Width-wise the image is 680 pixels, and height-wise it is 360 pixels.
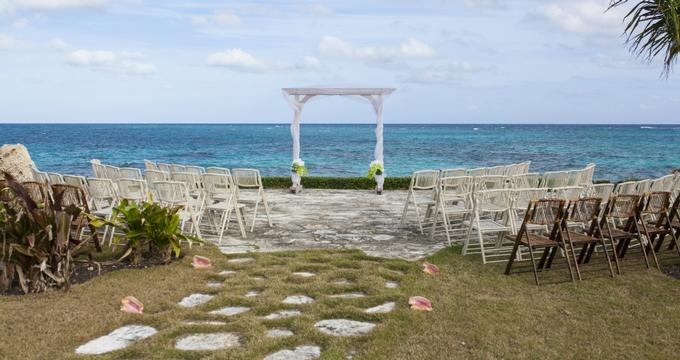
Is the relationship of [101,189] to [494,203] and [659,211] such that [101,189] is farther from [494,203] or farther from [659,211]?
[659,211]

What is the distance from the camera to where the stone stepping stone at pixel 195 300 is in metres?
4.79

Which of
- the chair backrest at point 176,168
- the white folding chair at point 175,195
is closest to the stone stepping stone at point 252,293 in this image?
the white folding chair at point 175,195

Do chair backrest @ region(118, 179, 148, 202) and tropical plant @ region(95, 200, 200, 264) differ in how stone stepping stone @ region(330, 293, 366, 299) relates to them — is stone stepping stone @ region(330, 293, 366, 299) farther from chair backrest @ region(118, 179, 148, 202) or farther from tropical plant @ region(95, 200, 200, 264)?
chair backrest @ region(118, 179, 148, 202)

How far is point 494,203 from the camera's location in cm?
684

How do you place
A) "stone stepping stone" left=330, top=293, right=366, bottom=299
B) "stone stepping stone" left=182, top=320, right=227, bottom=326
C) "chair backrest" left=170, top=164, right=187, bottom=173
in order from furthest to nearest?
"chair backrest" left=170, top=164, right=187, bottom=173 → "stone stepping stone" left=330, top=293, right=366, bottom=299 → "stone stepping stone" left=182, top=320, right=227, bottom=326

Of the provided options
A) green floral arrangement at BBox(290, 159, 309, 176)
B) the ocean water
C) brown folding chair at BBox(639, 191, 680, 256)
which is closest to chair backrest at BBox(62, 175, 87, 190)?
green floral arrangement at BBox(290, 159, 309, 176)

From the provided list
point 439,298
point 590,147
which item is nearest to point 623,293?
point 439,298

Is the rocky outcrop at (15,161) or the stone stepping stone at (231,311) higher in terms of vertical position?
the rocky outcrop at (15,161)

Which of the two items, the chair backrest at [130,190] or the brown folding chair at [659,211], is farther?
the chair backrest at [130,190]

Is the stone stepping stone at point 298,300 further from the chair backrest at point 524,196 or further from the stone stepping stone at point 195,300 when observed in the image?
the chair backrest at point 524,196

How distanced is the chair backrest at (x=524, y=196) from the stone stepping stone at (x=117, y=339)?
4006 millimetres

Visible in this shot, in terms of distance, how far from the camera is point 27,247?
486 cm

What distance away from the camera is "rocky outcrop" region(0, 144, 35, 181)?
10164 mm

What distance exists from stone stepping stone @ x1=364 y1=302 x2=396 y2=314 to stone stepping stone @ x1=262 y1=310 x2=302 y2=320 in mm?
570
